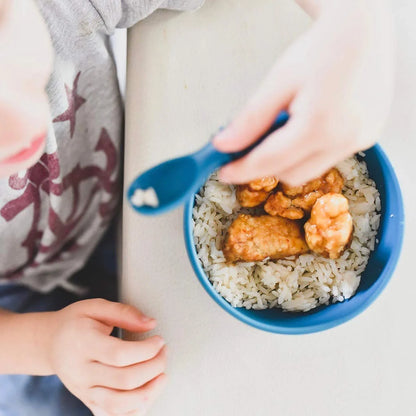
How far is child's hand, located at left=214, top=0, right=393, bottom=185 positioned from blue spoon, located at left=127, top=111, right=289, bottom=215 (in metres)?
0.01

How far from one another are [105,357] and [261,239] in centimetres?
23

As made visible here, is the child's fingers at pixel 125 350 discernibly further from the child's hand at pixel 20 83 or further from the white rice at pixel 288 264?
the child's hand at pixel 20 83

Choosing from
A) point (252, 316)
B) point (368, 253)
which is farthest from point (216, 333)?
point (368, 253)

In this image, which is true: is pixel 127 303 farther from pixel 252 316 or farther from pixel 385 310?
pixel 385 310

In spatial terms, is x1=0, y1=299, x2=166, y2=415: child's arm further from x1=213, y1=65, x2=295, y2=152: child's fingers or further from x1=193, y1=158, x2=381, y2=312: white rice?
x1=213, y1=65, x2=295, y2=152: child's fingers

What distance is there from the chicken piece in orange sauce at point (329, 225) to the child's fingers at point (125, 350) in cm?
22

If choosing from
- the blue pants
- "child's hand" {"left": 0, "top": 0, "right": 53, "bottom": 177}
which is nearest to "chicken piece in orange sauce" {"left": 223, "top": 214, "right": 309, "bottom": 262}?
"child's hand" {"left": 0, "top": 0, "right": 53, "bottom": 177}

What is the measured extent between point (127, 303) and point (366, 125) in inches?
13.3

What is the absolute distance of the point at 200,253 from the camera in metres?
0.57

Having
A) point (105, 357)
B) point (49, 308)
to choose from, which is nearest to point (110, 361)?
point (105, 357)

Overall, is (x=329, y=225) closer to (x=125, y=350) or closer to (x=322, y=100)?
(x=322, y=100)

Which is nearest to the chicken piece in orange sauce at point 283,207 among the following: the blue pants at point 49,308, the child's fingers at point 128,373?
the child's fingers at point 128,373

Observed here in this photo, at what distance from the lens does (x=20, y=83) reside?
1.44 ft

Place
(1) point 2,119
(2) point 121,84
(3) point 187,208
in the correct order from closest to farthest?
(1) point 2,119 < (3) point 187,208 < (2) point 121,84
